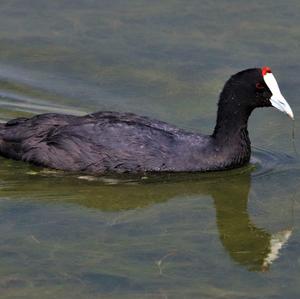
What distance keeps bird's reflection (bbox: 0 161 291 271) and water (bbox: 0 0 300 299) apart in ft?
0.05

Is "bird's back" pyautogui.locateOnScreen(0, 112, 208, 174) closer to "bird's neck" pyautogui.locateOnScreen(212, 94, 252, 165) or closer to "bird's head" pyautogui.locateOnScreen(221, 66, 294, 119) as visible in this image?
"bird's neck" pyautogui.locateOnScreen(212, 94, 252, 165)

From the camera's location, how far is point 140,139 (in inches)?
336

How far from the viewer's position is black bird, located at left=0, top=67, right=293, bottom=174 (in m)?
8.52

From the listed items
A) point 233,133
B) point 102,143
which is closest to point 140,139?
point 102,143

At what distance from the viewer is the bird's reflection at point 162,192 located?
748cm

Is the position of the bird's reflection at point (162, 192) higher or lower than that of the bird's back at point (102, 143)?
lower

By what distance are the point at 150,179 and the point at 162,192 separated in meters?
0.27

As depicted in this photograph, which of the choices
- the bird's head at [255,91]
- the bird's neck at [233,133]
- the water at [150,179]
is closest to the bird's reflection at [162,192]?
the water at [150,179]

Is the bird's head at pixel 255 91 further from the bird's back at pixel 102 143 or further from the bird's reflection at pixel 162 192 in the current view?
the bird's reflection at pixel 162 192

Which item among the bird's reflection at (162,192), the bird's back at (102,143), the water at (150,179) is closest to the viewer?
Answer: the water at (150,179)

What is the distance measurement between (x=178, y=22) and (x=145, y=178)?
3587mm

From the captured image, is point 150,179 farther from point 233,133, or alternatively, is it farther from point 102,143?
point 233,133

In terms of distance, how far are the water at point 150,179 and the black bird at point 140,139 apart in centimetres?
11

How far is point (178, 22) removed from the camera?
11.7m
